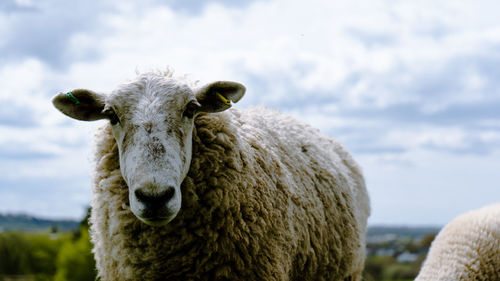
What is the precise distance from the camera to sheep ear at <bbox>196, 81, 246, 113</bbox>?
457 cm

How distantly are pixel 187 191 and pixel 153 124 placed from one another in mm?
716

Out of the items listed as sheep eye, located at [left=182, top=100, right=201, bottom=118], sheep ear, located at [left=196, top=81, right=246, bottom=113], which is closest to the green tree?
sheep ear, located at [left=196, top=81, right=246, bottom=113]

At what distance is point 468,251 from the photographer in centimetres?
673

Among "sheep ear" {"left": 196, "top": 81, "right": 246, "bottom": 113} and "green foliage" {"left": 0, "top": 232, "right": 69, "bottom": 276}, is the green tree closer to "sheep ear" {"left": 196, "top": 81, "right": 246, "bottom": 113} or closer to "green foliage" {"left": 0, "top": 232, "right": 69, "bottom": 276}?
"green foliage" {"left": 0, "top": 232, "right": 69, "bottom": 276}

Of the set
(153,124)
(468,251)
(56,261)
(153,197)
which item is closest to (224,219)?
(153,197)

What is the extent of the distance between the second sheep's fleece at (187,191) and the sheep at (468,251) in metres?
2.23

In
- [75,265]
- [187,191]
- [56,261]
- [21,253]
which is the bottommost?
[21,253]

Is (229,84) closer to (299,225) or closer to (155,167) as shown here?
(155,167)

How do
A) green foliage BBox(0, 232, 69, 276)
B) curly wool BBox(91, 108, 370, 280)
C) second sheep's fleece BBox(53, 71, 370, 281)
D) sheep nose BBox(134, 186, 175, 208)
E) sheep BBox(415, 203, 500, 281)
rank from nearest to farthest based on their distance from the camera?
1. sheep nose BBox(134, 186, 175, 208)
2. second sheep's fleece BBox(53, 71, 370, 281)
3. curly wool BBox(91, 108, 370, 280)
4. sheep BBox(415, 203, 500, 281)
5. green foliage BBox(0, 232, 69, 276)

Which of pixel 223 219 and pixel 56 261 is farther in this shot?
pixel 56 261

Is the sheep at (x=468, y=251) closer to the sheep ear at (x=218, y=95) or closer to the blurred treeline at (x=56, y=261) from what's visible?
the sheep ear at (x=218, y=95)

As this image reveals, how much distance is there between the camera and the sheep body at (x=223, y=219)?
4.54 metres

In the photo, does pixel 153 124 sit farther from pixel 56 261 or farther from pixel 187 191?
pixel 56 261

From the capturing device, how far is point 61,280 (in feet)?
133
